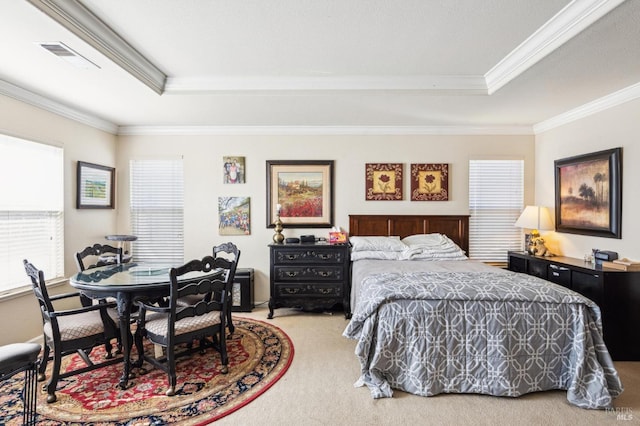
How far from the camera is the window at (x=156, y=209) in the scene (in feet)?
15.3

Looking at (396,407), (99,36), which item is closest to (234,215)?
(99,36)

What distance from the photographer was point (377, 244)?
13.4ft

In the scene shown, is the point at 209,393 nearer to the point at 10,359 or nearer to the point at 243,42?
the point at 10,359

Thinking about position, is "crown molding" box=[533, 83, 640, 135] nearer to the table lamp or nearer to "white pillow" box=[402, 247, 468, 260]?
the table lamp

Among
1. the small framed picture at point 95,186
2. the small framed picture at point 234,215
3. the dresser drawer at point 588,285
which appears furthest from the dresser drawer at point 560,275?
the small framed picture at point 95,186

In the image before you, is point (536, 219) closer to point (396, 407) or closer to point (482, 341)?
point (482, 341)

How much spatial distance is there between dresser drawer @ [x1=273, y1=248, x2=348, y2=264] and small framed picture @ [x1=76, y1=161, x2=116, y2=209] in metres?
2.60

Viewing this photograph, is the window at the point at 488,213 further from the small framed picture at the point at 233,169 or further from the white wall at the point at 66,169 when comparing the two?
the white wall at the point at 66,169

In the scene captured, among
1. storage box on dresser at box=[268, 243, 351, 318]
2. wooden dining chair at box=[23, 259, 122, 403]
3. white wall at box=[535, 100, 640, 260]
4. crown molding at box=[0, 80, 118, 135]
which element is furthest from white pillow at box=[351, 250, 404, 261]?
crown molding at box=[0, 80, 118, 135]

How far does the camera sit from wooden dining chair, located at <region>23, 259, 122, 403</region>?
7.35ft

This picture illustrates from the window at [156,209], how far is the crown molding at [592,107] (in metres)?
5.46

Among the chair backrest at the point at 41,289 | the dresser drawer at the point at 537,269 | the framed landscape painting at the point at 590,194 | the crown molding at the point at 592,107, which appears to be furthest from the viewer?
the dresser drawer at the point at 537,269

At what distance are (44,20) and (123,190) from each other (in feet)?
9.93

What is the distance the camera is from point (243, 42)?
2.51 metres
